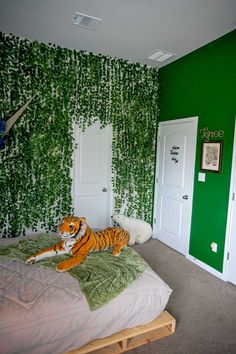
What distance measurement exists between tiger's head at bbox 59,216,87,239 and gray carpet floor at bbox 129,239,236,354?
Result: 3.42ft

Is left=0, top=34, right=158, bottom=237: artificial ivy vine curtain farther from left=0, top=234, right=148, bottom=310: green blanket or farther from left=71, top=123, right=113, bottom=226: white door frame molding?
left=0, top=234, right=148, bottom=310: green blanket

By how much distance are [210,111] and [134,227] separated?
2050mm

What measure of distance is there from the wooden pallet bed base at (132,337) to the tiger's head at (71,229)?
2.82ft

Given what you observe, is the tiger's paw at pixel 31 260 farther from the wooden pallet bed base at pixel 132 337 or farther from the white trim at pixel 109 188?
the white trim at pixel 109 188

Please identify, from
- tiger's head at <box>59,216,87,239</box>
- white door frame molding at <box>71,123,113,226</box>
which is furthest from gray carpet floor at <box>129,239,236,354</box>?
tiger's head at <box>59,216,87,239</box>

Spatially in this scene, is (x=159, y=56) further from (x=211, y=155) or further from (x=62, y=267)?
(x=62, y=267)

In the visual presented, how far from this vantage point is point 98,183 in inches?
157

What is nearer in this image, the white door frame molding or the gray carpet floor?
the gray carpet floor

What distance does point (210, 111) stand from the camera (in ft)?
10.5

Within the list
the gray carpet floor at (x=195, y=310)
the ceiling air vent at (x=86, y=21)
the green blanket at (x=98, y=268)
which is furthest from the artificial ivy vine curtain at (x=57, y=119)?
the gray carpet floor at (x=195, y=310)

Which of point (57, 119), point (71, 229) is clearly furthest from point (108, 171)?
point (71, 229)

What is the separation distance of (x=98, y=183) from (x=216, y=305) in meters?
2.36

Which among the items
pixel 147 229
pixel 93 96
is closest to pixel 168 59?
pixel 93 96

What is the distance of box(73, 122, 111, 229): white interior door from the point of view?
381cm
